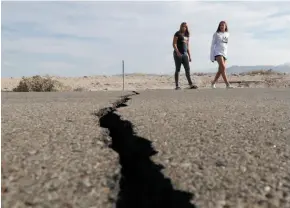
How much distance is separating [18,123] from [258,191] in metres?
1.94

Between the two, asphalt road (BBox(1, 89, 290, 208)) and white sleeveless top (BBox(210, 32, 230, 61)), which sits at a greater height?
white sleeveless top (BBox(210, 32, 230, 61))

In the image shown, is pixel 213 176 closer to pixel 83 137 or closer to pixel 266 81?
pixel 83 137

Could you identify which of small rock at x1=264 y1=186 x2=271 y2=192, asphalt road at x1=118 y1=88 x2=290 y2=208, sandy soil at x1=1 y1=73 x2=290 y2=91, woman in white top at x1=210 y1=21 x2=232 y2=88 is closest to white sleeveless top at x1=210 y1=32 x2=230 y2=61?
woman in white top at x1=210 y1=21 x2=232 y2=88

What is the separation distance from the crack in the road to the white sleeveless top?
6.37 metres

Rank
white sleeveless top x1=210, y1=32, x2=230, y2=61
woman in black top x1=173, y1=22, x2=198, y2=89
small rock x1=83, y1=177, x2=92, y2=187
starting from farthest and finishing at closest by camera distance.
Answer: woman in black top x1=173, y1=22, x2=198, y2=89 < white sleeveless top x1=210, y1=32, x2=230, y2=61 < small rock x1=83, y1=177, x2=92, y2=187

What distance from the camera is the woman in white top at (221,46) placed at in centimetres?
846

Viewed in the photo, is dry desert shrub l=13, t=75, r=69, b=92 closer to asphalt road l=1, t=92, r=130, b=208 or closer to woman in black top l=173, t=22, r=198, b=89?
woman in black top l=173, t=22, r=198, b=89

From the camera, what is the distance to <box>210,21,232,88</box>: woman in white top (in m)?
8.46

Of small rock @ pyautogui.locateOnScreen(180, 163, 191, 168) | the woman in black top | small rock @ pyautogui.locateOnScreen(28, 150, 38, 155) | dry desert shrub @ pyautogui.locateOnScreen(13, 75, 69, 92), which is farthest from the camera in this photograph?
dry desert shrub @ pyautogui.locateOnScreen(13, 75, 69, 92)

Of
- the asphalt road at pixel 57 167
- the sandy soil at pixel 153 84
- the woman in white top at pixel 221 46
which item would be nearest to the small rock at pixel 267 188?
the asphalt road at pixel 57 167

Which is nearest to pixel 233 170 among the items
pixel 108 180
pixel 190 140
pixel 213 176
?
pixel 213 176

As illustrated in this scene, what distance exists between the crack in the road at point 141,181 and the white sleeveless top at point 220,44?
637cm

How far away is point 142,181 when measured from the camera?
1559 millimetres

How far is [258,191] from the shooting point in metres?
1.40
